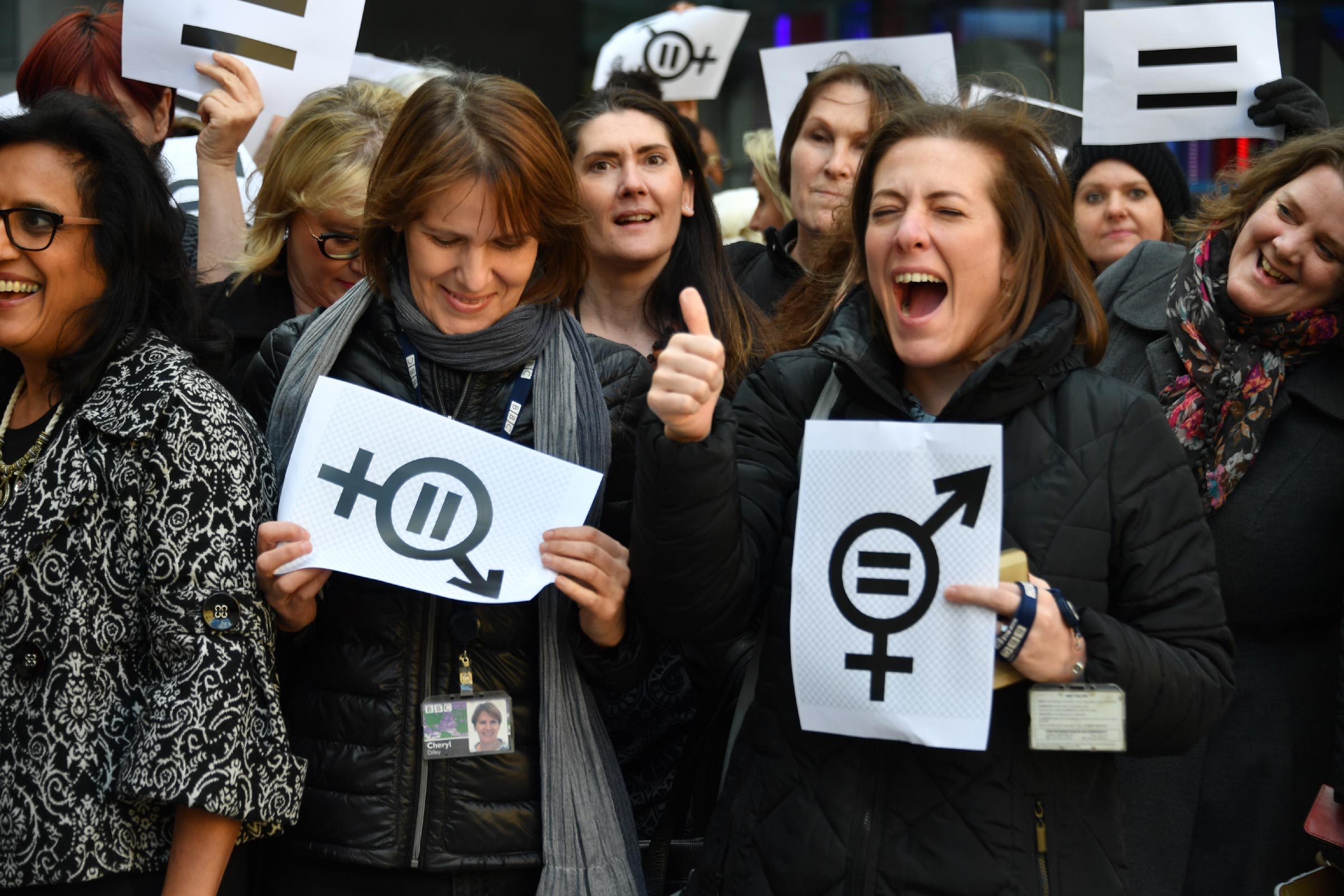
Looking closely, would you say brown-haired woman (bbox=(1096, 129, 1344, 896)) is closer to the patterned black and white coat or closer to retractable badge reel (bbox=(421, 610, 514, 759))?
retractable badge reel (bbox=(421, 610, 514, 759))

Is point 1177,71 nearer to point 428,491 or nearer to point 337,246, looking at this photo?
point 337,246

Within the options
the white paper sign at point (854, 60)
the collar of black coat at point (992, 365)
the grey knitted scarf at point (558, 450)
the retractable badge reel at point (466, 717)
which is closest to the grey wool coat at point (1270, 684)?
the collar of black coat at point (992, 365)

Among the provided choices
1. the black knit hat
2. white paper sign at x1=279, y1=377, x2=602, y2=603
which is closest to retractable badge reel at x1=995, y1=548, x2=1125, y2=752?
white paper sign at x1=279, y1=377, x2=602, y2=603

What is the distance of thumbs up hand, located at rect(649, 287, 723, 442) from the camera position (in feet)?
6.73

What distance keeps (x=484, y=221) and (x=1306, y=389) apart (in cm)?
178

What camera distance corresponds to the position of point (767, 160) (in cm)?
552

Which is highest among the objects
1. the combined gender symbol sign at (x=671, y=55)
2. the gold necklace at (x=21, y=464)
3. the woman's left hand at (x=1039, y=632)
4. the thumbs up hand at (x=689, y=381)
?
the combined gender symbol sign at (x=671, y=55)

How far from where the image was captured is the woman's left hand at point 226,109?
3758mm

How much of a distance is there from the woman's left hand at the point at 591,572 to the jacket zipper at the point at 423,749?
0.23 metres

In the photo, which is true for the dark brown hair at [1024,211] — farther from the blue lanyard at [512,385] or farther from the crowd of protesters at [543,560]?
the blue lanyard at [512,385]

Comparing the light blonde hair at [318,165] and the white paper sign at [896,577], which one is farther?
the light blonde hair at [318,165]

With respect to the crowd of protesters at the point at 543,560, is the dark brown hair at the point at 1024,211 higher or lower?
higher

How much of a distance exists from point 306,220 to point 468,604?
1.38 meters

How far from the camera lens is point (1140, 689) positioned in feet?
6.75
